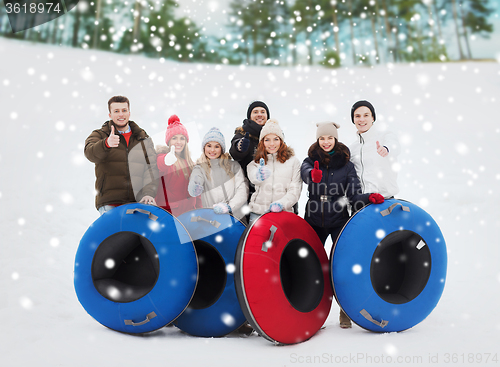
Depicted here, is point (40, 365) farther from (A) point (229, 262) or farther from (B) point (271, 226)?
(B) point (271, 226)

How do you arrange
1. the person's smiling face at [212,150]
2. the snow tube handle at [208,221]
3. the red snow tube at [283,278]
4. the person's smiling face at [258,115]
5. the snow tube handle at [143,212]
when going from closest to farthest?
the red snow tube at [283,278], the snow tube handle at [143,212], the snow tube handle at [208,221], the person's smiling face at [212,150], the person's smiling face at [258,115]

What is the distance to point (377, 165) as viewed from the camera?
8.44 ft

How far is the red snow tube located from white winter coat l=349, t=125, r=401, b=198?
0.63 metres

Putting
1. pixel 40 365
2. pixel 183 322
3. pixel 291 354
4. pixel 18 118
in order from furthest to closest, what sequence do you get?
pixel 18 118
pixel 183 322
pixel 291 354
pixel 40 365

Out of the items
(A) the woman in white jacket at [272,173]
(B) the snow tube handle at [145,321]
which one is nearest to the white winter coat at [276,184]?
(A) the woman in white jacket at [272,173]

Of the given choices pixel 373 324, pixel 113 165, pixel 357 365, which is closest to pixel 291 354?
pixel 357 365

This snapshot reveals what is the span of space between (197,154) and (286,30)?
28.7 ft

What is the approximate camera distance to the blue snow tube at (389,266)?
218 cm

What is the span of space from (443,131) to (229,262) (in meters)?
7.01

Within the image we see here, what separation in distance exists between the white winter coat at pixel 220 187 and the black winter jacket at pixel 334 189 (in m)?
0.54

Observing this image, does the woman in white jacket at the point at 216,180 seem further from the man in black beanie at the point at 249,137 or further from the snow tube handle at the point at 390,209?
the snow tube handle at the point at 390,209

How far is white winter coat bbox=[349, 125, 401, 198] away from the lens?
2566mm

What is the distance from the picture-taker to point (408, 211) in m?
2.37

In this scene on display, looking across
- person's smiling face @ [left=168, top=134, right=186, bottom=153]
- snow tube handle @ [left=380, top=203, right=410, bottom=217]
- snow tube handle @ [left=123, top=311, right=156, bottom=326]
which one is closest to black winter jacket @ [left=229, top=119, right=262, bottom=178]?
person's smiling face @ [left=168, top=134, right=186, bottom=153]
